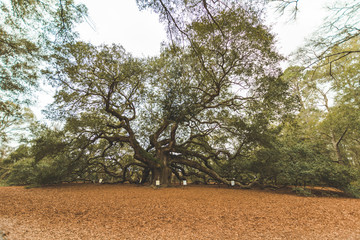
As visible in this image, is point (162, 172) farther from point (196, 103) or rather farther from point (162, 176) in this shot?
point (196, 103)

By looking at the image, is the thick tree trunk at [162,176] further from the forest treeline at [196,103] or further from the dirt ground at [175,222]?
Result: the dirt ground at [175,222]

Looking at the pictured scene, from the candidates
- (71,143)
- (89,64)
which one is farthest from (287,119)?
(71,143)

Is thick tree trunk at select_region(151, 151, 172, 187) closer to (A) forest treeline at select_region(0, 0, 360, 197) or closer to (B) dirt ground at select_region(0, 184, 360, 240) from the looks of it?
(A) forest treeline at select_region(0, 0, 360, 197)

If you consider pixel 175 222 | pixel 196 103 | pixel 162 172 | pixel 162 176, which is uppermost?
pixel 196 103

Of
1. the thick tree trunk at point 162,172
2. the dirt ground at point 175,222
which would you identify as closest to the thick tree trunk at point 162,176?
the thick tree trunk at point 162,172

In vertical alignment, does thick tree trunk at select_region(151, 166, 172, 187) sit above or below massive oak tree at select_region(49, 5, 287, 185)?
below

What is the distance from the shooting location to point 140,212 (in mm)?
3277

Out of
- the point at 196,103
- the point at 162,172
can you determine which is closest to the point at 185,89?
the point at 196,103

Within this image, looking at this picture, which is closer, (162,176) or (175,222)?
(175,222)

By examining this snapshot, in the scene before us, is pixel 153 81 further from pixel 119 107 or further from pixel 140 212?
pixel 140 212

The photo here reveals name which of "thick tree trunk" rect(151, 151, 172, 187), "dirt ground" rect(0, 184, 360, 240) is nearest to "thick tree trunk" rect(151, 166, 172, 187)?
"thick tree trunk" rect(151, 151, 172, 187)

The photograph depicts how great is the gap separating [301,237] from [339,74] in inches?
416

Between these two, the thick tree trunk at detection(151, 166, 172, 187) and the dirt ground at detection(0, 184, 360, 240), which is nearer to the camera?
the dirt ground at detection(0, 184, 360, 240)

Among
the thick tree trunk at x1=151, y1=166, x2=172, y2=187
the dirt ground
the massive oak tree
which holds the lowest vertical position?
the dirt ground
